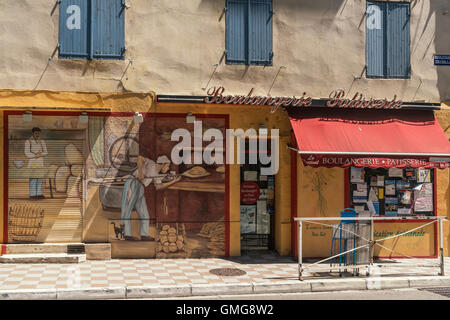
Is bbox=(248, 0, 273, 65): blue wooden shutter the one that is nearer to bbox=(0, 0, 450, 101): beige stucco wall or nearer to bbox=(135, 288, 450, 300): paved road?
bbox=(0, 0, 450, 101): beige stucco wall

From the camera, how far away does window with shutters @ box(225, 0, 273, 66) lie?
12.2 m

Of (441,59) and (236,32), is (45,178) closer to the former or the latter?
(236,32)

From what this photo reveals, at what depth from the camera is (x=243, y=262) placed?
38.2ft

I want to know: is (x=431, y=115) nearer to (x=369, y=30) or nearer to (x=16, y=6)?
(x=369, y=30)

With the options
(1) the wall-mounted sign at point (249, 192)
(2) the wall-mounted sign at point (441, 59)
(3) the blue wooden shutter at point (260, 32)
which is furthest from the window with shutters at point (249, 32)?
(2) the wall-mounted sign at point (441, 59)

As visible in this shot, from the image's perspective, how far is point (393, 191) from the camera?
12734 mm

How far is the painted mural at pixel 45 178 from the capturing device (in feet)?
37.9

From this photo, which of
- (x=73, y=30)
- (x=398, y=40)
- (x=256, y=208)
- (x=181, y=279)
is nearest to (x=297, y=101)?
(x=256, y=208)

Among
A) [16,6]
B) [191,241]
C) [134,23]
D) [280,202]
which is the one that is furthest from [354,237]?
[16,6]

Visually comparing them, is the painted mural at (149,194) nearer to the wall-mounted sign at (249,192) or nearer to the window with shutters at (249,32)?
the wall-mounted sign at (249,192)

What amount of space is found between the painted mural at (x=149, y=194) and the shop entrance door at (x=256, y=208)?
36.0 inches

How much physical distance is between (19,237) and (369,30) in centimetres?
994

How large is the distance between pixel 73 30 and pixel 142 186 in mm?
3986

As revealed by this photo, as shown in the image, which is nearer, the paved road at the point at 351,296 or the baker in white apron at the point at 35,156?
the paved road at the point at 351,296
